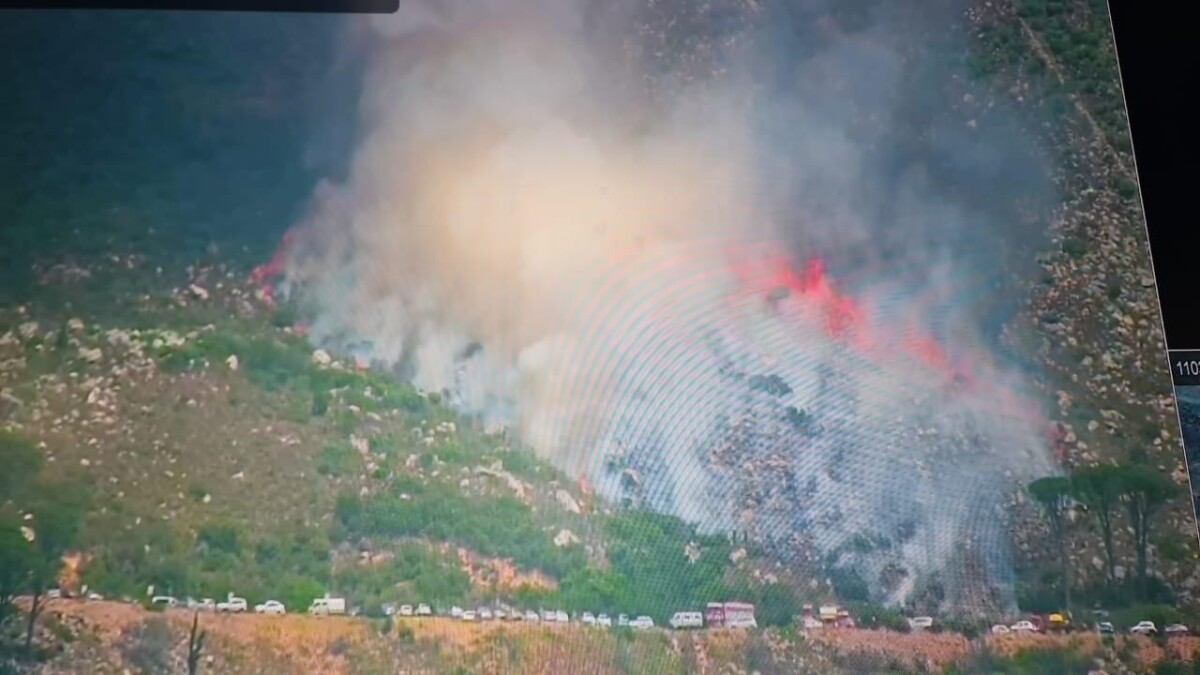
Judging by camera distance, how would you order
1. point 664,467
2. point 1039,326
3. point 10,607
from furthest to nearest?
1. point 1039,326
2. point 664,467
3. point 10,607

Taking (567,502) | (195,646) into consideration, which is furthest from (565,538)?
(195,646)

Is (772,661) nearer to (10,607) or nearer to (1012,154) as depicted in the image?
(1012,154)

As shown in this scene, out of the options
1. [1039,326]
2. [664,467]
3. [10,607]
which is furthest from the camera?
[1039,326]

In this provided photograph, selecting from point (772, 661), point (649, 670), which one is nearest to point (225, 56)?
point (649, 670)

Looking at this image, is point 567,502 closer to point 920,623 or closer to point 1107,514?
point 920,623

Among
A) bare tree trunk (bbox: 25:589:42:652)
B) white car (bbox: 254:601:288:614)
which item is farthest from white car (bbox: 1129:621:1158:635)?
bare tree trunk (bbox: 25:589:42:652)

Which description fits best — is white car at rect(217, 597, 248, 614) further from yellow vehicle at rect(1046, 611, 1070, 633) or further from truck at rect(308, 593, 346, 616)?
yellow vehicle at rect(1046, 611, 1070, 633)
